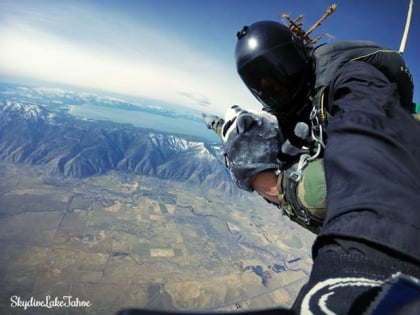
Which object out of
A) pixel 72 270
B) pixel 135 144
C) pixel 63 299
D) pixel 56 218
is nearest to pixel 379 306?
pixel 63 299

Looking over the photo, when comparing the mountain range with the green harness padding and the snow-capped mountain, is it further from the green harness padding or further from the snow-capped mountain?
the green harness padding

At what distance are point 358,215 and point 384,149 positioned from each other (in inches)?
10.2

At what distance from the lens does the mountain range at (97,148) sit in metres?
103

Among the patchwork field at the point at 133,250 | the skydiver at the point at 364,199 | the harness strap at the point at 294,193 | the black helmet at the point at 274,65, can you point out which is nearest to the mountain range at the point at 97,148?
the patchwork field at the point at 133,250

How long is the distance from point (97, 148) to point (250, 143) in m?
124

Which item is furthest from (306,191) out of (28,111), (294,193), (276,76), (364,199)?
(28,111)

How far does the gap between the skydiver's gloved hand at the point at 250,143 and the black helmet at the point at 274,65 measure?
1.76 feet

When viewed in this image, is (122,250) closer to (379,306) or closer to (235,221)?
(235,221)

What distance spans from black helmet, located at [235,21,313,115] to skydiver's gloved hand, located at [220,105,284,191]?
0.54m

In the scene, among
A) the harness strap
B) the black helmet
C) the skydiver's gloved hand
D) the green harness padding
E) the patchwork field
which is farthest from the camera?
the patchwork field

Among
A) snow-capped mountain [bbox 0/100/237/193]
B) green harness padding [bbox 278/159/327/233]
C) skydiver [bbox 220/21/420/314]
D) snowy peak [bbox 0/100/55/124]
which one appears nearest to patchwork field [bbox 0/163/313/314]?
snow-capped mountain [bbox 0/100/237/193]

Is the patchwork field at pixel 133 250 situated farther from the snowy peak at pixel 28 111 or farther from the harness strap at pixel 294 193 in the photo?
the snowy peak at pixel 28 111

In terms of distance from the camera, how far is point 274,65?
2195 millimetres

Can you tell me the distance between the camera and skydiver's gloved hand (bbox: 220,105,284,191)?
1.77m
